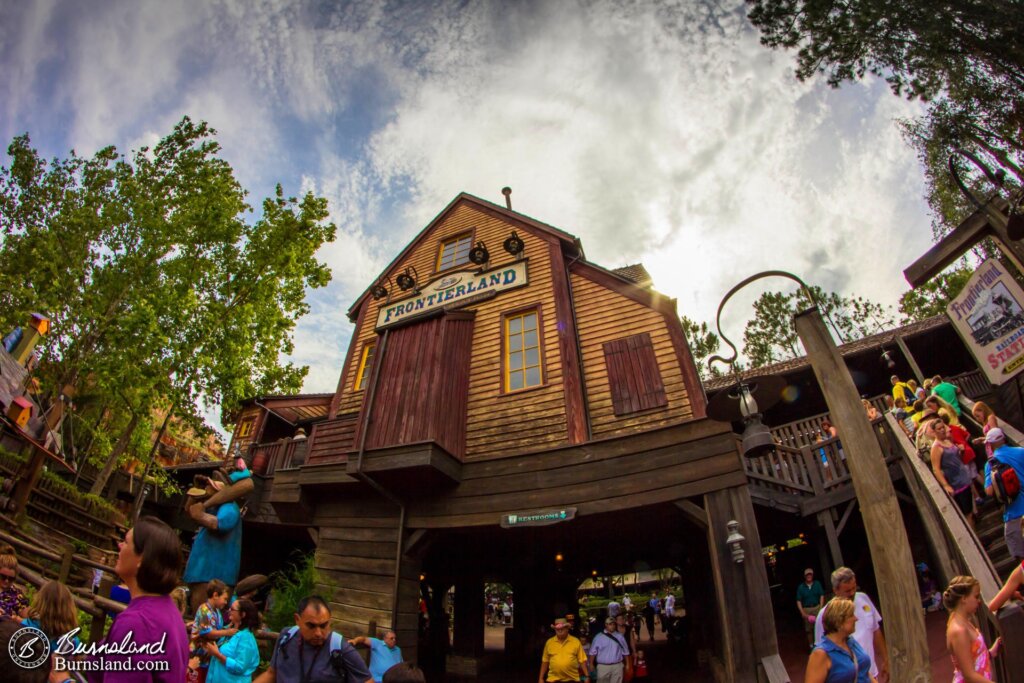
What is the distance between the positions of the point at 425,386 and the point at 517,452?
8.15 ft

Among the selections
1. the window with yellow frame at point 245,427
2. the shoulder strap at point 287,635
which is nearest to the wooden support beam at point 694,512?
the shoulder strap at point 287,635

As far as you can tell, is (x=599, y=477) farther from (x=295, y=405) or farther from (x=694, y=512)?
(x=295, y=405)

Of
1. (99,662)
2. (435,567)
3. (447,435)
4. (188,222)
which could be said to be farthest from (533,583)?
(188,222)

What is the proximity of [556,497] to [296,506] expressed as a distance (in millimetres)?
5988

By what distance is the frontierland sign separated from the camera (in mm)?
11924

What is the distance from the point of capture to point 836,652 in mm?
3398

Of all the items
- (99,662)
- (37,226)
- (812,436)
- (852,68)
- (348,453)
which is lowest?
(99,662)

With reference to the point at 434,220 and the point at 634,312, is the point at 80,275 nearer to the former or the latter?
the point at 434,220

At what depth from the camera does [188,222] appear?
15281mm

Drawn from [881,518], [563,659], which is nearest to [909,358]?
[563,659]

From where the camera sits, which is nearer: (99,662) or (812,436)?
(99,662)

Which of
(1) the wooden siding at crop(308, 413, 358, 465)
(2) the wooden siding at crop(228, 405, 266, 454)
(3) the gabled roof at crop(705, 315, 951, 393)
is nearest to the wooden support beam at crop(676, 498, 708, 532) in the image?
(1) the wooden siding at crop(308, 413, 358, 465)

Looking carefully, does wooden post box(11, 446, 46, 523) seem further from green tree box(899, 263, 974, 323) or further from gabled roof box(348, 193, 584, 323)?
green tree box(899, 263, 974, 323)

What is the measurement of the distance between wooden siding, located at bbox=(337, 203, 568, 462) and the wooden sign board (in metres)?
1.17
